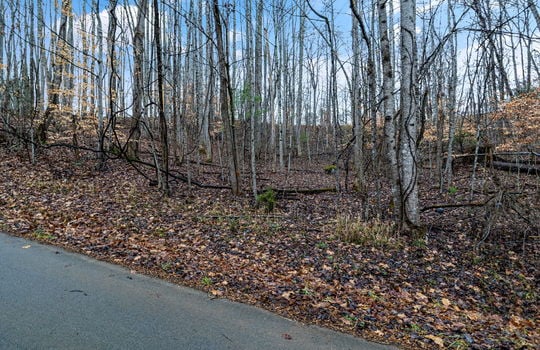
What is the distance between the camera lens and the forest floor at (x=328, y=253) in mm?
3061

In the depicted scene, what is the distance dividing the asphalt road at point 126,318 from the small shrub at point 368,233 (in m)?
2.82

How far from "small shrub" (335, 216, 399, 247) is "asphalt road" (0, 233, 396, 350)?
282 centimetres

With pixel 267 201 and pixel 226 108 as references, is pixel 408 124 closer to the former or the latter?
pixel 267 201

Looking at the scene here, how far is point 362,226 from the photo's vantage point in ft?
18.2

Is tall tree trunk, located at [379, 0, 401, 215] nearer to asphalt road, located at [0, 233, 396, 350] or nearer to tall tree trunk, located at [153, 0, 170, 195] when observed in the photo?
asphalt road, located at [0, 233, 396, 350]

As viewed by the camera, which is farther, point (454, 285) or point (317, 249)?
point (317, 249)

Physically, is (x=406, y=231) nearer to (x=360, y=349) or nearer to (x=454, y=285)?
(x=454, y=285)

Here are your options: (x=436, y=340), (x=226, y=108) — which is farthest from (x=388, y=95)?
(x=226, y=108)

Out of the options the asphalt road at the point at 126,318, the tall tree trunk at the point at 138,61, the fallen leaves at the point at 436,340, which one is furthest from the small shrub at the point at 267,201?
the fallen leaves at the point at 436,340

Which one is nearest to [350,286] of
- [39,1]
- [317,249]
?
[317,249]

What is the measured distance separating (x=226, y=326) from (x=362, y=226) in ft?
11.7

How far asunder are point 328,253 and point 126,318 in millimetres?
3039

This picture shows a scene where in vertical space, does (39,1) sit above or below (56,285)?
above

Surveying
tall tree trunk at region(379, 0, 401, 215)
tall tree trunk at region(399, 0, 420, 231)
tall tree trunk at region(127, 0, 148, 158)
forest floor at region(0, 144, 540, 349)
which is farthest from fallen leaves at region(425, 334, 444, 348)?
tall tree trunk at region(127, 0, 148, 158)
